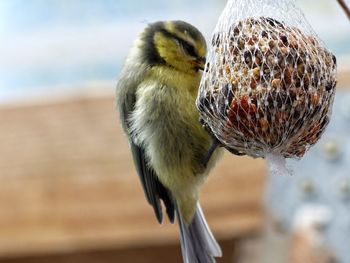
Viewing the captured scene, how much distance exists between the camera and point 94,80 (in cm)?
255

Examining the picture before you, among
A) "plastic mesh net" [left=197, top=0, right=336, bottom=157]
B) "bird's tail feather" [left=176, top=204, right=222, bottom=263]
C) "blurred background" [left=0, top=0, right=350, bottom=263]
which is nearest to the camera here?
"plastic mesh net" [left=197, top=0, right=336, bottom=157]

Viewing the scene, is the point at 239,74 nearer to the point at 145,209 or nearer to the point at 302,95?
the point at 302,95

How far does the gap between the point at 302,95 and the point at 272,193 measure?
2.48 ft

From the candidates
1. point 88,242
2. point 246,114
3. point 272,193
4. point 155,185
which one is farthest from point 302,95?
point 88,242

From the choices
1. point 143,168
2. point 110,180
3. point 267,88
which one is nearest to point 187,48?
point 143,168

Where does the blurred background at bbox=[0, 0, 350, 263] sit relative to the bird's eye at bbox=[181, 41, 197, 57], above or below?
below

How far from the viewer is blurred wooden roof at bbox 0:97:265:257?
7.75 feet

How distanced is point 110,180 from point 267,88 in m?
0.89

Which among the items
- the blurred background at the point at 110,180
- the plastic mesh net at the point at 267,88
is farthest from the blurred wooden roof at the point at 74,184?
the plastic mesh net at the point at 267,88

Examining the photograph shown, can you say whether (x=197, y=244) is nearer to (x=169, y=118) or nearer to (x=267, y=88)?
(x=169, y=118)

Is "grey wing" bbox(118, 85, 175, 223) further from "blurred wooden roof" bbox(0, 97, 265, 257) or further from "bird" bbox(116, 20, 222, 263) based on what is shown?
"blurred wooden roof" bbox(0, 97, 265, 257)

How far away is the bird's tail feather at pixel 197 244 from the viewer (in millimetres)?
2125

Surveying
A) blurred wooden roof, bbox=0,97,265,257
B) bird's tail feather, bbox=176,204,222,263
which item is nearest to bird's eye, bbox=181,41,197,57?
Answer: bird's tail feather, bbox=176,204,222,263

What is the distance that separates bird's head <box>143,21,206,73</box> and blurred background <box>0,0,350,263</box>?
33cm
